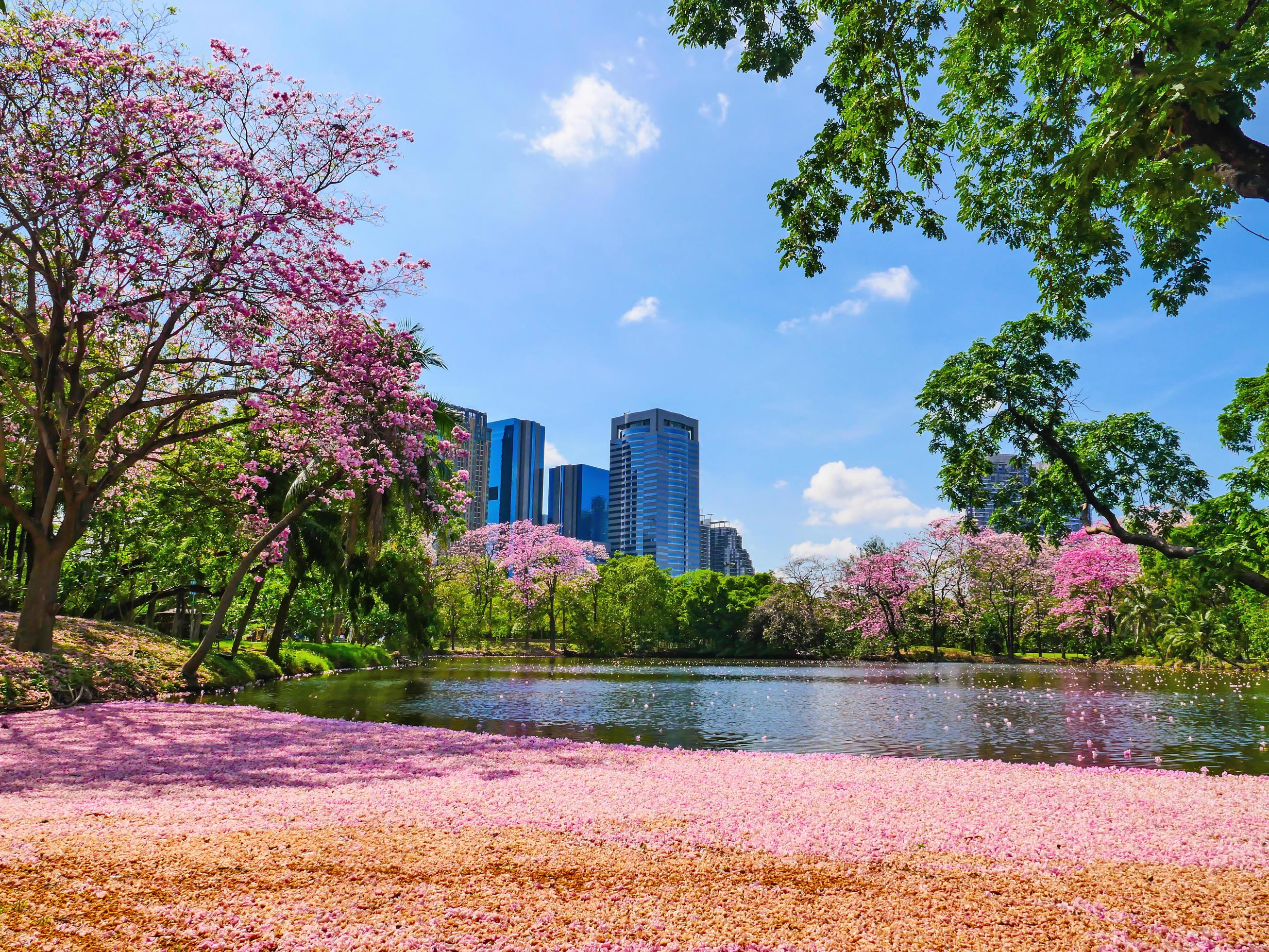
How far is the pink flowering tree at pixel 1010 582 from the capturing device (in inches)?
2130

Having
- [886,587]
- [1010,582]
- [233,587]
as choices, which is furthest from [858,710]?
[1010,582]

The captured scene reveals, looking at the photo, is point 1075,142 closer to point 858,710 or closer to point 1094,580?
point 858,710

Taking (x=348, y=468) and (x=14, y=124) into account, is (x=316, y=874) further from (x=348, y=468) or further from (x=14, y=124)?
(x=14, y=124)

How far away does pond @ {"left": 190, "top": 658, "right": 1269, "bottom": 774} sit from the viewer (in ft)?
49.7

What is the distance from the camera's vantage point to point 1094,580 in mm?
46750

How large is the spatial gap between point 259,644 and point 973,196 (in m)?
53.1

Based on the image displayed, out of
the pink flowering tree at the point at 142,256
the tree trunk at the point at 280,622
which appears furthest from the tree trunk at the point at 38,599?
the tree trunk at the point at 280,622

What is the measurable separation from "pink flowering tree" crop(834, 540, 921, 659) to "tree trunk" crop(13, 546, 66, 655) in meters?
50.9

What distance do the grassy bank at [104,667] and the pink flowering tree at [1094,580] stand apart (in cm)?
4625

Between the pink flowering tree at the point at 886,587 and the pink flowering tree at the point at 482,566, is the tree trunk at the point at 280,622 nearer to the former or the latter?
the pink flowering tree at the point at 482,566

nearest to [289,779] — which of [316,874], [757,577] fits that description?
[316,874]

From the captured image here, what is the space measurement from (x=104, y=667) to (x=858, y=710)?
2149 cm

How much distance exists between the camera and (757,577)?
225ft

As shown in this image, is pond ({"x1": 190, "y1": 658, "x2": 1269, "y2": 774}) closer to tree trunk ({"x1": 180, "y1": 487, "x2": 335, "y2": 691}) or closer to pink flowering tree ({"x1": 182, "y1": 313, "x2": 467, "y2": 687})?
tree trunk ({"x1": 180, "y1": 487, "x2": 335, "y2": 691})
